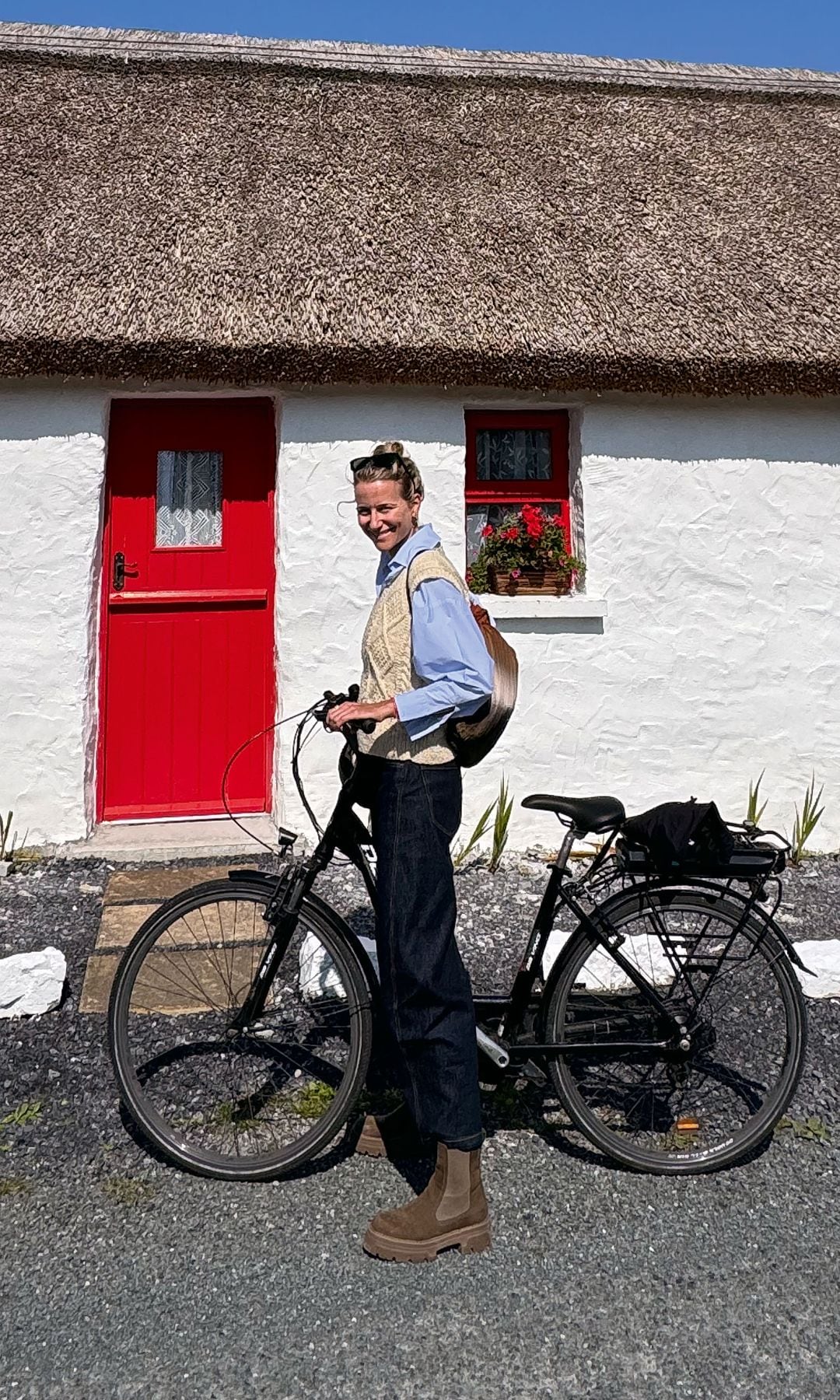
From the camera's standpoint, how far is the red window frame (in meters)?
5.76

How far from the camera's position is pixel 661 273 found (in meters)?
5.61

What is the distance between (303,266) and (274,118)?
1990 millimetres

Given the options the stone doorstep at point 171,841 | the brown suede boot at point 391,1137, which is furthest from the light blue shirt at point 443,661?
the stone doorstep at point 171,841

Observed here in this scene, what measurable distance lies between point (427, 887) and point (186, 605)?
356 cm

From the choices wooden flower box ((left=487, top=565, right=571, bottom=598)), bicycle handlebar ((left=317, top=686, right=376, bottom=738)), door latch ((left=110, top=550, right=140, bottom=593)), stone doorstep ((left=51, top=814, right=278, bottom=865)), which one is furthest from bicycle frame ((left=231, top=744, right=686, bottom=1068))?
door latch ((left=110, top=550, right=140, bottom=593))

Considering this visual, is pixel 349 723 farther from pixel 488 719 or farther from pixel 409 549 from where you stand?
pixel 409 549

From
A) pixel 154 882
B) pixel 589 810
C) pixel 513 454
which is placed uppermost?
pixel 513 454

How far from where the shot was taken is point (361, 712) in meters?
2.35

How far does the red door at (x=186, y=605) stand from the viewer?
5.55 metres

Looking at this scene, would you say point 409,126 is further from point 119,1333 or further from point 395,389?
point 119,1333

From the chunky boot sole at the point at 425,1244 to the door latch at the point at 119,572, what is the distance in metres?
3.93

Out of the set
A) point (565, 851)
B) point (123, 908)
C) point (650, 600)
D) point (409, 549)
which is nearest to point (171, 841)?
point (123, 908)

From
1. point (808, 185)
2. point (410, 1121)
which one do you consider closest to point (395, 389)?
point (808, 185)

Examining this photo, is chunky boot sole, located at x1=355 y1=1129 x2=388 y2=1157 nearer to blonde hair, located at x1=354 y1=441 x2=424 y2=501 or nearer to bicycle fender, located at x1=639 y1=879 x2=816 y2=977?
bicycle fender, located at x1=639 y1=879 x2=816 y2=977
